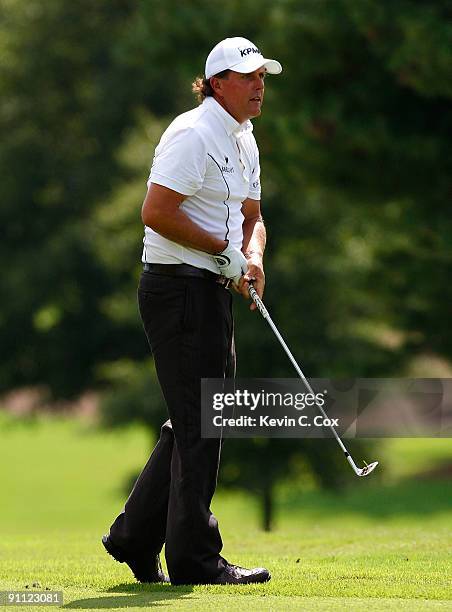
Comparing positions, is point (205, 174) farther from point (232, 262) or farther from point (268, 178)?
point (268, 178)

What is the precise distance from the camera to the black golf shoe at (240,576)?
5.93 meters

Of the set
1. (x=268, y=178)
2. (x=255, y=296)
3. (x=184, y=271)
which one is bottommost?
(x=255, y=296)

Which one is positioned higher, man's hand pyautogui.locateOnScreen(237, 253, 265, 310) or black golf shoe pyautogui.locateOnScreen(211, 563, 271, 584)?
man's hand pyautogui.locateOnScreen(237, 253, 265, 310)

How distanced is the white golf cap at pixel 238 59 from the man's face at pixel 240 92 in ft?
0.12

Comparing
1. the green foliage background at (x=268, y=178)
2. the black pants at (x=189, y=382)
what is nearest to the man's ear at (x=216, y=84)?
the black pants at (x=189, y=382)

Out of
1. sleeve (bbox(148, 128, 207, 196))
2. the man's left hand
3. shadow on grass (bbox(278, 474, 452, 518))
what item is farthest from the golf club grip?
shadow on grass (bbox(278, 474, 452, 518))

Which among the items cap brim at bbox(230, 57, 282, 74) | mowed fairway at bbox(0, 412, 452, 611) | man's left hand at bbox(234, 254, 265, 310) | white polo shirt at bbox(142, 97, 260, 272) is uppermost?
cap brim at bbox(230, 57, 282, 74)

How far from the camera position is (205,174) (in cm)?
581

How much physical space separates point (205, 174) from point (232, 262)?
1.30 ft

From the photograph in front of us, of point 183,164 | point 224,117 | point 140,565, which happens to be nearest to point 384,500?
point 140,565

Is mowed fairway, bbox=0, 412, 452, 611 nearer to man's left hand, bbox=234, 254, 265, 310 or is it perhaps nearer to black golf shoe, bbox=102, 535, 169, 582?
black golf shoe, bbox=102, 535, 169, 582

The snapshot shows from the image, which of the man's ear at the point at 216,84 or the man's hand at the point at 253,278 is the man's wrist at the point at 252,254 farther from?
the man's ear at the point at 216,84

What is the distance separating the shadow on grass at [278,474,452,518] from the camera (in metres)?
27.5

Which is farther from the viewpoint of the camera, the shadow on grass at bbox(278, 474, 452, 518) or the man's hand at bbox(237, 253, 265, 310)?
the shadow on grass at bbox(278, 474, 452, 518)
